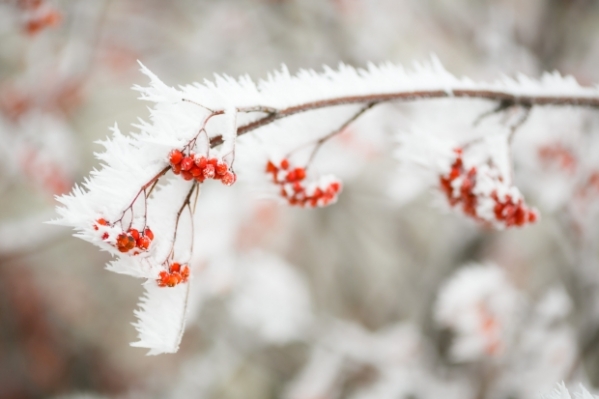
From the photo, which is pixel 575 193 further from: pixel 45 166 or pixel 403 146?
pixel 45 166

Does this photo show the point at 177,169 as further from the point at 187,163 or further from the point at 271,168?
the point at 271,168

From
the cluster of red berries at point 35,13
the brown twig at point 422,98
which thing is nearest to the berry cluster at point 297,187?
the brown twig at point 422,98

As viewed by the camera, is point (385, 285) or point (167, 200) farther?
point (385, 285)

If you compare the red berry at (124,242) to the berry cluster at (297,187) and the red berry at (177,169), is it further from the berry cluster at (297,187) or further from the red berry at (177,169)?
the berry cluster at (297,187)

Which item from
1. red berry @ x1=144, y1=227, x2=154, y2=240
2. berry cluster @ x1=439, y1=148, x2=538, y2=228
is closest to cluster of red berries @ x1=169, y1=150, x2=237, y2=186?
red berry @ x1=144, y1=227, x2=154, y2=240

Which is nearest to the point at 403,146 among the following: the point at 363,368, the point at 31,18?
the point at 31,18

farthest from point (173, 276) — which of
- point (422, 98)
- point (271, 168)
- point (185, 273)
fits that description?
point (422, 98)
